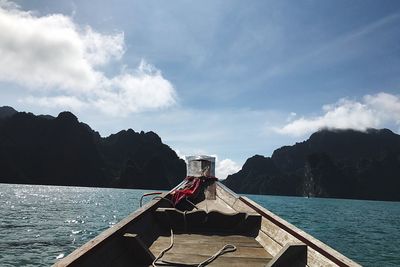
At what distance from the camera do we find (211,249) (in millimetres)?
5160

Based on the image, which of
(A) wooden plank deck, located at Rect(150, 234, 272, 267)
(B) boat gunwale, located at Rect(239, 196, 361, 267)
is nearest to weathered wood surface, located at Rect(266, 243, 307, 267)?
(B) boat gunwale, located at Rect(239, 196, 361, 267)

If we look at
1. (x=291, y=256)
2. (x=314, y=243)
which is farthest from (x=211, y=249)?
(x=314, y=243)

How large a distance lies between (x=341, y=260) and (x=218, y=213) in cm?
302

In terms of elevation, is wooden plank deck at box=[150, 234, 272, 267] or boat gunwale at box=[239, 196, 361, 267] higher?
boat gunwale at box=[239, 196, 361, 267]

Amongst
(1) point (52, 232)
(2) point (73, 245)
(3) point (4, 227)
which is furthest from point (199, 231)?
(3) point (4, 227)

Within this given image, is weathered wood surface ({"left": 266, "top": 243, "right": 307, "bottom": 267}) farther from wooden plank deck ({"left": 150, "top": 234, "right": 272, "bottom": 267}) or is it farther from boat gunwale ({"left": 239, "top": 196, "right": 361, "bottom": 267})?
wooden plank deck ({"left": 150, "top": 234, "right": 272, "bottom": 267})

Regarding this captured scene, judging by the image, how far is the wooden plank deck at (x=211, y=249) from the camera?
15.2ft

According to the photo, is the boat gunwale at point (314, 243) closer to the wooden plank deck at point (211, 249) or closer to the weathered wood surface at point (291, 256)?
the weathered wood surface at point (291, 256)

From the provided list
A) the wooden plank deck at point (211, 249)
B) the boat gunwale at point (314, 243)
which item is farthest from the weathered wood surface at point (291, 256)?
the wooden plank deck at point (211, 249)

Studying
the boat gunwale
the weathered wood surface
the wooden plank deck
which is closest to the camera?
the boat gunwale

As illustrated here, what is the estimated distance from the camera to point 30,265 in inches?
558

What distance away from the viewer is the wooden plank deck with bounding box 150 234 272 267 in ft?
15.2

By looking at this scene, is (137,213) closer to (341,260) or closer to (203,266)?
(203,266)

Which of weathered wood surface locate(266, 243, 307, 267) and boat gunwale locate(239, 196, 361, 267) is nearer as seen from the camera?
boat gunwale locate(239, 196, 361, 267)
